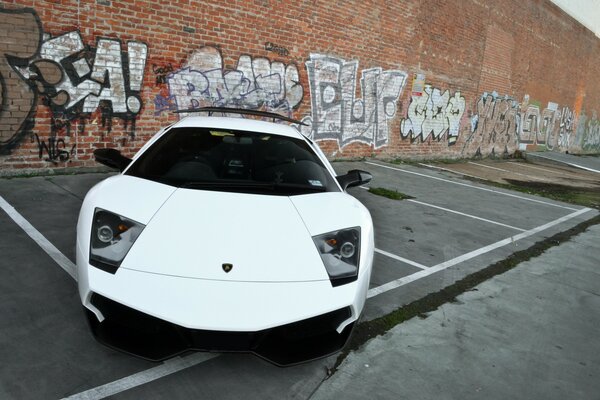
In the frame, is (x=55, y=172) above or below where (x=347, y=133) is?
below

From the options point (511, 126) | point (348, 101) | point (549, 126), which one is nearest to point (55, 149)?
point (348, 101)

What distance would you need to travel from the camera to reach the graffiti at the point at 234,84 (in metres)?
7.89

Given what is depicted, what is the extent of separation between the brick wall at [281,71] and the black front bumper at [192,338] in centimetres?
524

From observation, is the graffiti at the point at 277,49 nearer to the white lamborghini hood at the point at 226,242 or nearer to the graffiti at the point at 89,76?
the graffiti at the point at 89,76

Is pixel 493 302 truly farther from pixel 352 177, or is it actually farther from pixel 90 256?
pixel 90 256

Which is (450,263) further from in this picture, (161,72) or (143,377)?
(161,72)

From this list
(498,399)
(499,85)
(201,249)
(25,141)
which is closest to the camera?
(201,249)

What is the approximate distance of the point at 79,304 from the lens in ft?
9.95

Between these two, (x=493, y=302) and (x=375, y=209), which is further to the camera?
(x=375, y=209)

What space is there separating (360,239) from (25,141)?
575 centimetres

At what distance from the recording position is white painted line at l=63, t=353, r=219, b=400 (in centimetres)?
218

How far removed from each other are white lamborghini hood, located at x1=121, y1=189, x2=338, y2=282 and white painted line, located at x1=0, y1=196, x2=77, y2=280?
142 centimetres

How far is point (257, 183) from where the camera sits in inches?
122

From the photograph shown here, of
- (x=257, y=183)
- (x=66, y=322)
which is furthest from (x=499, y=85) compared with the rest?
(x=66, y=322)
